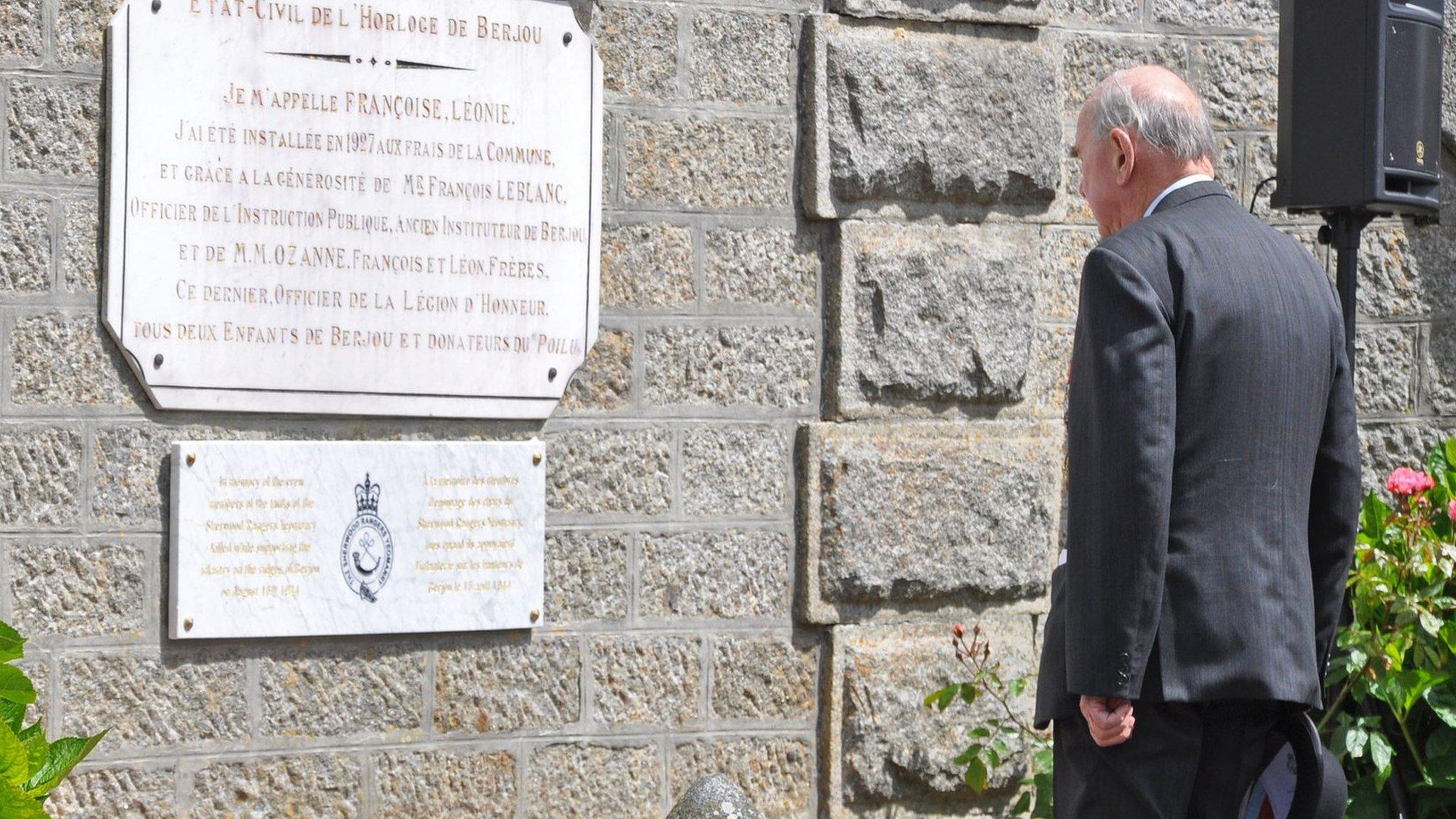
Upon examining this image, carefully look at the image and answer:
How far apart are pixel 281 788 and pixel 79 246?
1221mm

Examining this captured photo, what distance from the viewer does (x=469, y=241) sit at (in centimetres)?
362

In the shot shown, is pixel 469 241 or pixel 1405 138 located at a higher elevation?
pixel 1405 138

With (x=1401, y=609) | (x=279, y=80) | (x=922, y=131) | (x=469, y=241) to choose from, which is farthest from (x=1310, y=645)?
(x=279, y=80)

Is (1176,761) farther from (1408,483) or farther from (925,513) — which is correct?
(1408,483)

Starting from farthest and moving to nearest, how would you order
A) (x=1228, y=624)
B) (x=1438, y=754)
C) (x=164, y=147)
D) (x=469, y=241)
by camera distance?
(x=1438, y=754)
(x=469, y=241)
(x=164, y=147)
(x=1228, y=624)

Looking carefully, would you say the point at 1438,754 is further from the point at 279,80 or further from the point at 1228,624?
the point at 279,80

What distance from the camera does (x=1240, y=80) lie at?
4.30m

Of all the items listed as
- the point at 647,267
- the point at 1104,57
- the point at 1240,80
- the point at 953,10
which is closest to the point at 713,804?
the point at 647,267

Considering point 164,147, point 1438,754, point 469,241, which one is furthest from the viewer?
point 1438,754

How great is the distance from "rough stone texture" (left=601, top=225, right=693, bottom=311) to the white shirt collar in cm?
133

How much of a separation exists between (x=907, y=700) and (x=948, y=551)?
37cm

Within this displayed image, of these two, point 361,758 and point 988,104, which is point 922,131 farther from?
point 361,758

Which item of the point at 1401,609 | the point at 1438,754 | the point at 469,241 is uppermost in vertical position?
the point at 469,241

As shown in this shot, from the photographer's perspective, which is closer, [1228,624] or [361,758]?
[1228,624]
